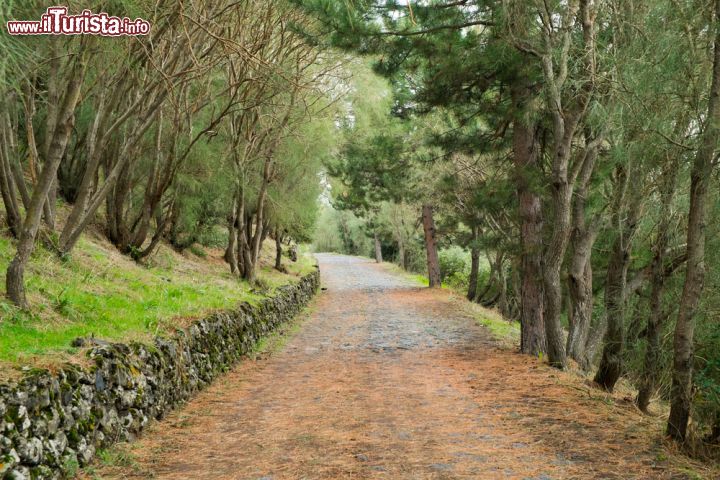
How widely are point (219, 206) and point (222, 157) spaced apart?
224 centimetres

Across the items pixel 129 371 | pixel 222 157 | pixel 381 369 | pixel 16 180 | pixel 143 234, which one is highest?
pixel 222 157

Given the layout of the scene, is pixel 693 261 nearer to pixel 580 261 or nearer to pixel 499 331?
pixel 580 261

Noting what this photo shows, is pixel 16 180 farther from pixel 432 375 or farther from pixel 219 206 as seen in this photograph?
pixel 432 375

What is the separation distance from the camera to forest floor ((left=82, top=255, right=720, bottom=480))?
5.02 meters

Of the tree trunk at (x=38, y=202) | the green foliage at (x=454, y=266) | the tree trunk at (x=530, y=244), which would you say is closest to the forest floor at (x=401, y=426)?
the tree trunk at (x=530, y=244)

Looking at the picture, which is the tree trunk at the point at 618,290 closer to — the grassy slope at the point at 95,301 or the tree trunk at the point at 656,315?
the tree trunk at the point at 656,315

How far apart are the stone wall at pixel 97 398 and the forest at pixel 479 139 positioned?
1218 millimetres

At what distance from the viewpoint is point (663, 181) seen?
7.33 metres

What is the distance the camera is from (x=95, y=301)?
7500 millimetres

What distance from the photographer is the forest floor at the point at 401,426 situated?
5.02 metres

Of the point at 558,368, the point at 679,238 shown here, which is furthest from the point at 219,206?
the point at 679,238

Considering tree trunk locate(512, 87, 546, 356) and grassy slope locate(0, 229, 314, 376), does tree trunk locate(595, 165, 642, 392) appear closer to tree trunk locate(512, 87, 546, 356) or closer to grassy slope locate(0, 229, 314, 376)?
tree trunk locate(512, 87, 546, 356)

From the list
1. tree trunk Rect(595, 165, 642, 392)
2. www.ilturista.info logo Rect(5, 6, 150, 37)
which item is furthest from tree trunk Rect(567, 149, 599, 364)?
www.ilturista.info logo Rect(5, 6, 150, 37)

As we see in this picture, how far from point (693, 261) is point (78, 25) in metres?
7.02
